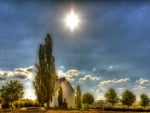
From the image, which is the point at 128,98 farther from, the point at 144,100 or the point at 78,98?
the point at 78,98

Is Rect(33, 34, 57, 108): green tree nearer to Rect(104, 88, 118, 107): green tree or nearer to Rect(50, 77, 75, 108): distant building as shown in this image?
Rect(50, 77, 75, 108): distant building

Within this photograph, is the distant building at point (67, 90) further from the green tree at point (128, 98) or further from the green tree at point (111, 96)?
the green tree at point (128, 98)

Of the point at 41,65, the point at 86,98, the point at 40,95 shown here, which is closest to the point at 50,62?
the point at 41,65

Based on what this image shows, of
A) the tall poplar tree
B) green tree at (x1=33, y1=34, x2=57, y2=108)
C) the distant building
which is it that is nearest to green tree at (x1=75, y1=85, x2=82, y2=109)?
the tall poplar tree

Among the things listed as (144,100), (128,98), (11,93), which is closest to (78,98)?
(11,93)

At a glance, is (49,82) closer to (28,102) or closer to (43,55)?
(43,55)

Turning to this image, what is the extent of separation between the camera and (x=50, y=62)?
204 ft

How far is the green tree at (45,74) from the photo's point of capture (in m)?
58.3

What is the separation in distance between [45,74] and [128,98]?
39.0 m

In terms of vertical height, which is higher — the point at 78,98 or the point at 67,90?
the point at 67,90

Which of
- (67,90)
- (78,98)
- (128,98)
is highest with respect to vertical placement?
(67,90)

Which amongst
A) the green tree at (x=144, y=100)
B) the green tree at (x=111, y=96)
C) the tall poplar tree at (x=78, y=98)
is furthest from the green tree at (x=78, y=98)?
the green tree at (x=144, y=100)

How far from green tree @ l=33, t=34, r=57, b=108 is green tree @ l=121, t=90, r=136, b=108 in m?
36.6

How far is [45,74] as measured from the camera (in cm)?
6006
